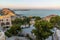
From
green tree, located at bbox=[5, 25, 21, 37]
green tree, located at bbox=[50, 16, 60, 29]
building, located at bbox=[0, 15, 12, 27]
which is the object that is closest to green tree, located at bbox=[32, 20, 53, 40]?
green tree, located at bbox=[50, 16, 60, 29]

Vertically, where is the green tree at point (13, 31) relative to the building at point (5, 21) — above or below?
below

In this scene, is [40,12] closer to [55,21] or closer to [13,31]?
[55,21]

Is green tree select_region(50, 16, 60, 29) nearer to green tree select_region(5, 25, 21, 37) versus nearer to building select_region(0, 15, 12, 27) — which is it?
green tree select_region(5, 25, 21, 37)

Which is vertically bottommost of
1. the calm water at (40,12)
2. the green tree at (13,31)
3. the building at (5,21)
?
the green tree at (13,31)

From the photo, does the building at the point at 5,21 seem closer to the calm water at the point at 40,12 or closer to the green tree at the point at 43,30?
the calm water at the point at 40,12

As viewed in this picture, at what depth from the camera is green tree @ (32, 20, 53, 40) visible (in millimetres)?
2951

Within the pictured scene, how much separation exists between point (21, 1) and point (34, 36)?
2.52 feet

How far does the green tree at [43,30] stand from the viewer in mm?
2951

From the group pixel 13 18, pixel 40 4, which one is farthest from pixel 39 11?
pixel 13 18

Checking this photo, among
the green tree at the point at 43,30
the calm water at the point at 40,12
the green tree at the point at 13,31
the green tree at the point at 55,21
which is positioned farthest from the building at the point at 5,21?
the green tree at the point at 55,21

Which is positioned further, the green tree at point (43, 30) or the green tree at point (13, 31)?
the green tree at point (13, 31)

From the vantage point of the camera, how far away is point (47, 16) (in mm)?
3301

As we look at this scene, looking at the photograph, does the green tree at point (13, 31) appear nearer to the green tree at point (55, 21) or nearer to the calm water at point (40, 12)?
the calm water at point (40, 12)

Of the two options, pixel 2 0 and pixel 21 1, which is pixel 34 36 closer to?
pixel 21 1
